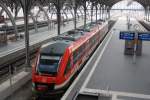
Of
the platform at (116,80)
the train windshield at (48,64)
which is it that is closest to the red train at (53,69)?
the train windshield at (48,64)

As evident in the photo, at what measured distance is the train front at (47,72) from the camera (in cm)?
1549

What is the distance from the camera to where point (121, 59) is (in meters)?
26.9

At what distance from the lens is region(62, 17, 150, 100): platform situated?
15.8m

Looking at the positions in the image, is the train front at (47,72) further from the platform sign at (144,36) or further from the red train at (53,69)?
the platform sign at (144,36)

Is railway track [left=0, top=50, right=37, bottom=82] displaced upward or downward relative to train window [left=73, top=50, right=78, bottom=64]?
downward

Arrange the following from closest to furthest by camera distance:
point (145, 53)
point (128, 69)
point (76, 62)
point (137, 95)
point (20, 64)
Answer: point (137, 95)
point (76, 62)
point (128, 69)
point (20, 64)
point (145, 53)

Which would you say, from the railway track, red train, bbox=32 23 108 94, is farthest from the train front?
the railway track

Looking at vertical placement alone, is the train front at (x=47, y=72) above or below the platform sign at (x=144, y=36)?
below

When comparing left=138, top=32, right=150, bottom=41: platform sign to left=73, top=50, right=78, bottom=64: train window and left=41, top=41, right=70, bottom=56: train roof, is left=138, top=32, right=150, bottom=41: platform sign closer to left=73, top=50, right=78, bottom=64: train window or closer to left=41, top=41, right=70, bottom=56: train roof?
left=73, top=50, right=78, bottom=64: train window

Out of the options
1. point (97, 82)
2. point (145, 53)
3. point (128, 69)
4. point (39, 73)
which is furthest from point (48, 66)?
point (145, 53)

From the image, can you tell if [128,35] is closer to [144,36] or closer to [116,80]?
[144,36]

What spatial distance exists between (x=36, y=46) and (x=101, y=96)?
20.2 m

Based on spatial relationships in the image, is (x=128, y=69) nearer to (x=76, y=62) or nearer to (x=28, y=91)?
(x=76, y=62)

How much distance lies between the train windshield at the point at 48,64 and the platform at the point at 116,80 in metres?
1.59
